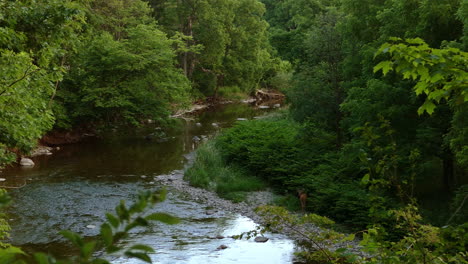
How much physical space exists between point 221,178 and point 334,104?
15.9 feet

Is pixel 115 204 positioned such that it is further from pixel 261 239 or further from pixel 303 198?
pixel 303 198

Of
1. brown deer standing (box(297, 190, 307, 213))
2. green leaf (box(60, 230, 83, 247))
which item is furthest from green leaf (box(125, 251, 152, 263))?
brown deer standing (box(297, 190, 307, 213))

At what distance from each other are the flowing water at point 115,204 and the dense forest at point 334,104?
1.70 m

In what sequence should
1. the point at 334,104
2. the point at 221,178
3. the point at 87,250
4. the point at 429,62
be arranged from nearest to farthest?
the point at 87,250, the point at 429,62, the point at 334,104, the point at 221,178

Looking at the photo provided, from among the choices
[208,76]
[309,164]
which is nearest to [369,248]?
[309,164]

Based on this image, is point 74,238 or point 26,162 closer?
point 74,238

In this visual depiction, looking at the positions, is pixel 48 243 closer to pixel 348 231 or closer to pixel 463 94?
pixel 348 231

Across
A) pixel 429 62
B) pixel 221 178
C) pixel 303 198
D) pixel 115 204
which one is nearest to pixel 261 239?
pixel 303 198

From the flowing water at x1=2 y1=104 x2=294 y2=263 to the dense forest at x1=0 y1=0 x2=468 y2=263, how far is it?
1704 mm

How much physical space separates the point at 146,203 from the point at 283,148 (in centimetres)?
1564

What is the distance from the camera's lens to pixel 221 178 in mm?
16156

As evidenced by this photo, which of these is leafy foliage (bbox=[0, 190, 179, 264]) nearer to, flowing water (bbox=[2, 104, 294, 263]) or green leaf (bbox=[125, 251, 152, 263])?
green leaf (bbox=[125, 251, 152, 263])

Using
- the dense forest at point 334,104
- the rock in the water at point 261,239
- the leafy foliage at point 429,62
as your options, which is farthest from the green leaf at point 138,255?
the rock in the water at point 261,239

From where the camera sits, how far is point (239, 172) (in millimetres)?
16766
